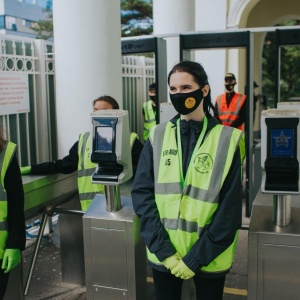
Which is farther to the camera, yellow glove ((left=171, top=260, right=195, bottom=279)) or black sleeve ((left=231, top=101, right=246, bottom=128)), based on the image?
black sleeve ((left=231, top=101, right=246, bottom=128))

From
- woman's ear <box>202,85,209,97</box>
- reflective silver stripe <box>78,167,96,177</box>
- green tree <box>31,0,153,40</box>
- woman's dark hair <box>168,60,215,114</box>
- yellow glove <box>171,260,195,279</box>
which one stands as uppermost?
green tree <box>31,0,153,40</box>

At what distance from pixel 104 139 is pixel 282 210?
994mm

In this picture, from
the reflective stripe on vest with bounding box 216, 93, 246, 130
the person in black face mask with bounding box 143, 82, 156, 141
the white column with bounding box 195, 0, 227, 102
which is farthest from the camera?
the white column with bounding box 195, 0, 227, 102

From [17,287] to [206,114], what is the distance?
68.6 inches

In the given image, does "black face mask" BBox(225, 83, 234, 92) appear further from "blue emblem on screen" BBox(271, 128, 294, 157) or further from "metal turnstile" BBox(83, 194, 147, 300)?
"blue emblem on screen" BBox(271, 128, 294, 157)

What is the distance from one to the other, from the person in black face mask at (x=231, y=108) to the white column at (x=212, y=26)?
2.75 metres

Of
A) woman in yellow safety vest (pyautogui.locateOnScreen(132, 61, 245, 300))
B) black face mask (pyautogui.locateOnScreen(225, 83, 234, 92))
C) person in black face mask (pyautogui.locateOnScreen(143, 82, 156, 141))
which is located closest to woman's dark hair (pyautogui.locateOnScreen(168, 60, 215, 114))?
woman in yellow safety vest (pyautogui.locateOnScreen(132, 61, 245, 300))

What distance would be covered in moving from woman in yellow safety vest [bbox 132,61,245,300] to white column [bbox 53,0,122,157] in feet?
6.90

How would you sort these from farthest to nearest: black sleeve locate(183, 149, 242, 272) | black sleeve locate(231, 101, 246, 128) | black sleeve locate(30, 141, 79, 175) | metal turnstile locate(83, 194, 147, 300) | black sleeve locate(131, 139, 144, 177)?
1. black sleeve locate(231, 101, 246, 128)
2. black sleeve locate(30, 141, 79, 175)
3. black sleeve locate(131, 139, 144, 177)
4. metal turnstile locate(83, 194, 147, 300)
5. black sleeve locate(183, 149, 242, 272)

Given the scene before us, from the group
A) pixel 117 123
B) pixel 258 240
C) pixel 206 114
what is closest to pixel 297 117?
pixel 206 114

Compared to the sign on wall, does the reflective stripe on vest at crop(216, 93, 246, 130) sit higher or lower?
lower

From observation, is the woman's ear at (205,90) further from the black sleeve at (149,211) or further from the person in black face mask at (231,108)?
the person in black face mask at (231,108)

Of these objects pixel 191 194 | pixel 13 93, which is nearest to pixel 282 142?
pixel 191 194

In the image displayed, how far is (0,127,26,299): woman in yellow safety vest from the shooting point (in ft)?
8.28
